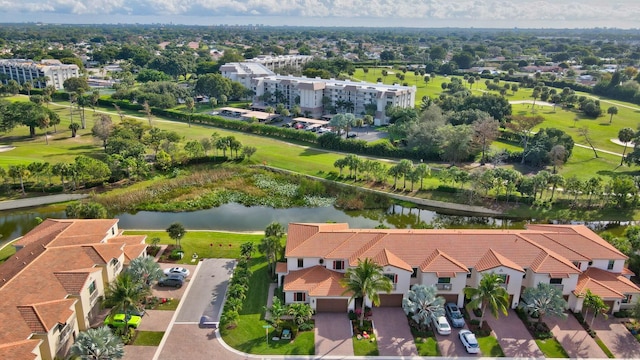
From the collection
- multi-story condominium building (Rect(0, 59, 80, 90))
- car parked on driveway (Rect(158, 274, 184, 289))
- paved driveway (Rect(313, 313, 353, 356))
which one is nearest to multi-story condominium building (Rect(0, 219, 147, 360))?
car parked on driveway (Rect(158, 274, 184, 289))

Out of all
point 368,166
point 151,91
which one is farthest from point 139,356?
point 151,91

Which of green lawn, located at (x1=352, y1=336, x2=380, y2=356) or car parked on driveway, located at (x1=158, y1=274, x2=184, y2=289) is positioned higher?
car parked on driveway, located at (x1=158, y1=274, x2=184, y2=289)

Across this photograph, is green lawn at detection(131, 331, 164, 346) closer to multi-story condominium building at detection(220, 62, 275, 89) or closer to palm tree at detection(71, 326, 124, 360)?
palm tree at detection(71, 326, 124, 360)

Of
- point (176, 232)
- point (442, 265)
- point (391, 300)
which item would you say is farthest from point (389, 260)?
point (176, 232)

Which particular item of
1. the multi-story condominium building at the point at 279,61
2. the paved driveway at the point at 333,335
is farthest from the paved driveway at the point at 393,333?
the multi-story condominium building at the point at 279,61

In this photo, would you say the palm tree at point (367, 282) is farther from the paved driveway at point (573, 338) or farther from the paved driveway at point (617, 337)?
the paved driveway at point (617, 337)

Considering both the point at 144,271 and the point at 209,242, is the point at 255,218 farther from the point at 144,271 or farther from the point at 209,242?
the point at 144,271
